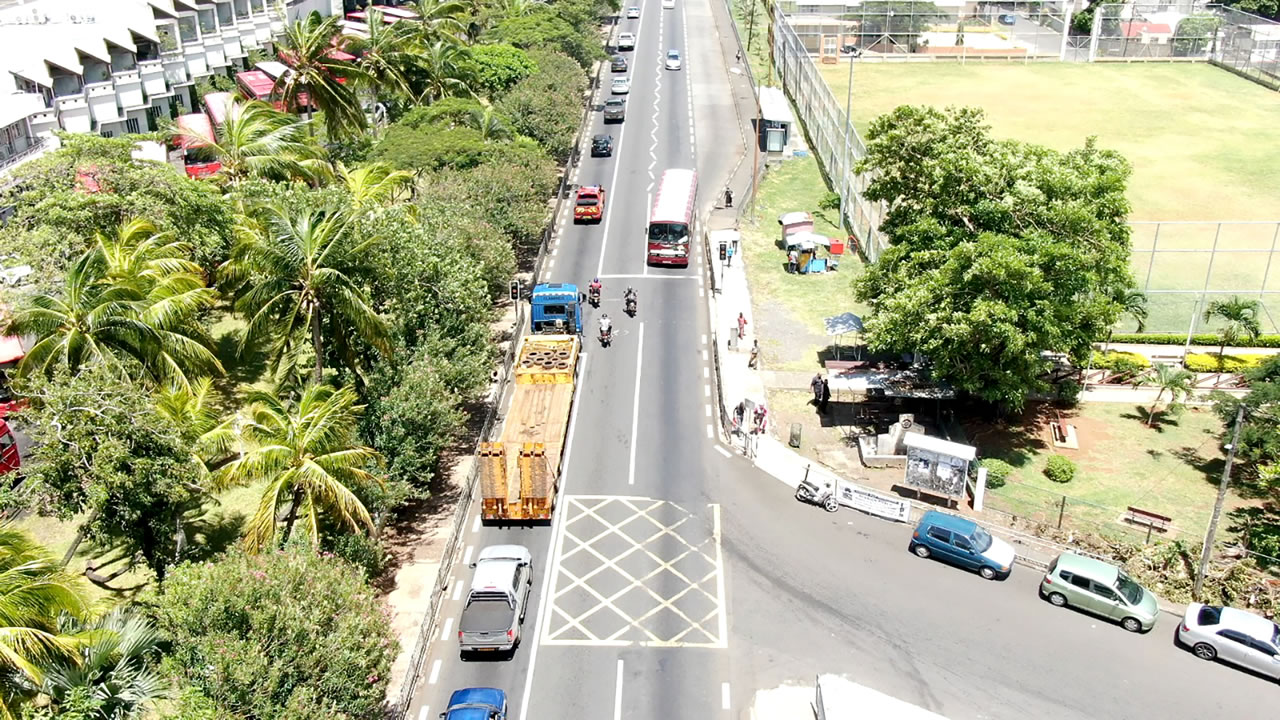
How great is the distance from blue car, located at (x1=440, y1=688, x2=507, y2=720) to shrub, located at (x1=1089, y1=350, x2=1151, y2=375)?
3449cm

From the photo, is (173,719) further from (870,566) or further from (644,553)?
(870,566)

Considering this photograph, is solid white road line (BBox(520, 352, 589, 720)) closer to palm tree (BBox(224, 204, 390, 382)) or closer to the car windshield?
palm tree (BBox(224, 204, 390, 382))

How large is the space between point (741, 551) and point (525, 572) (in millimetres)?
8614

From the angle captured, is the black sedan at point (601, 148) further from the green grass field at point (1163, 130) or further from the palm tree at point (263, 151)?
the palm tree at point (263, 151)

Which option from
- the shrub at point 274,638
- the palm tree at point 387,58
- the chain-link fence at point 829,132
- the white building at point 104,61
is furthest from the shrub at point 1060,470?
the white building at point 104,61

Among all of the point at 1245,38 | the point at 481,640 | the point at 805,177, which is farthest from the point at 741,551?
the point at 1245,38

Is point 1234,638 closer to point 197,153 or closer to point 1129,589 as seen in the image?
point 1129,589

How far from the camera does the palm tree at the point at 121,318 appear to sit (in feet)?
113

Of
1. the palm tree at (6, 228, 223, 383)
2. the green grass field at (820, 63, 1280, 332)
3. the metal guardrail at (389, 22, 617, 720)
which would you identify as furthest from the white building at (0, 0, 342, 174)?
the green grass field at (820, 63, 1280, 332)

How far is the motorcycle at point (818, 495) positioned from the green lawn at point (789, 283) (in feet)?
38.8

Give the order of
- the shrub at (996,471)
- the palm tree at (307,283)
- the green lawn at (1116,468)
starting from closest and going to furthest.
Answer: the palm tree at (307,283), the green lawn at (1116,468), the shrub at (996,471)

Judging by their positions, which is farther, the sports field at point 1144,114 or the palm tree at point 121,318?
the sports field at point 1144,114

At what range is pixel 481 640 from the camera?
1272 inches

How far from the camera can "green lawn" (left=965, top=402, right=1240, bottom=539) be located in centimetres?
3991
